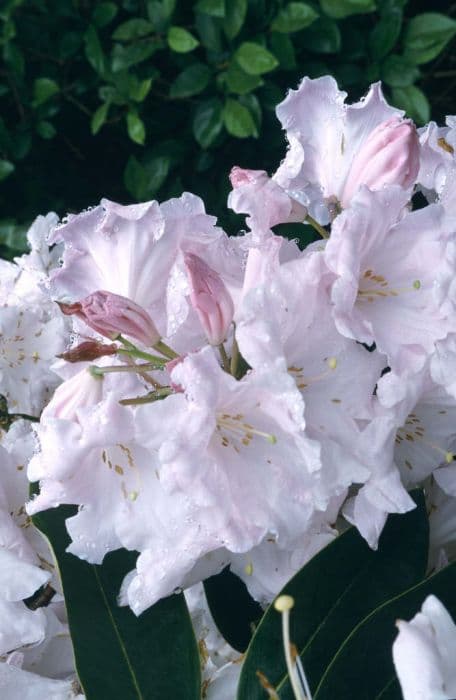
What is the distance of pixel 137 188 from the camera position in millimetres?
1601

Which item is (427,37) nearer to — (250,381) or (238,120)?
(238,120)

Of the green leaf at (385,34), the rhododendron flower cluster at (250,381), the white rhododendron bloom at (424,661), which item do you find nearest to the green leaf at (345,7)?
the green leaf at (385,34)

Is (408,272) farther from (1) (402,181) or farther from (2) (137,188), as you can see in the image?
(2) (137,188)

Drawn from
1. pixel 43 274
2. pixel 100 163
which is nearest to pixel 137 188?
pixel 100 163

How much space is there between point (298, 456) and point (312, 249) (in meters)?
0.11

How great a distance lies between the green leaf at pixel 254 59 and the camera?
4.58 feet

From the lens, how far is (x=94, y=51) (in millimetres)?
1525

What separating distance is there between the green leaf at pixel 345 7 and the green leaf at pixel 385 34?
102mm

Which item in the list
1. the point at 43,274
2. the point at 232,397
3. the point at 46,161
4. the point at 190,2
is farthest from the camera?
the point at 46,161

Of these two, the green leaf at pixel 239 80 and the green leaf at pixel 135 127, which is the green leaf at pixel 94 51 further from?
the green leaf at pixel 239 80

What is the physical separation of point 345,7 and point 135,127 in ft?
1.18

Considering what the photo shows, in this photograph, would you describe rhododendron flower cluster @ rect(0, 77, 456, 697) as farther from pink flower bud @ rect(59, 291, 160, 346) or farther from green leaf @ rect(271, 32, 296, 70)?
green leaf @ rect(271, 32, 296, 70)

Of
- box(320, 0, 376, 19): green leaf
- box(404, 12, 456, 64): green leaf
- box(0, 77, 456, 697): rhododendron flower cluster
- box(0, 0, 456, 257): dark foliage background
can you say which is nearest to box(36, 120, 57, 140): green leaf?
box(0, 0, 456, 257): dark foliage background

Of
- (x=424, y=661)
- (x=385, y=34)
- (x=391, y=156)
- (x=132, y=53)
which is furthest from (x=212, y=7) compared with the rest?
(x=424, y=661)
